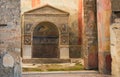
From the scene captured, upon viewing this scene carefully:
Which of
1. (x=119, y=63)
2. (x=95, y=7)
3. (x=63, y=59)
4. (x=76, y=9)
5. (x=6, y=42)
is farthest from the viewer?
(x=76, y=9)

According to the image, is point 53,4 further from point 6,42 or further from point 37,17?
point 6,42

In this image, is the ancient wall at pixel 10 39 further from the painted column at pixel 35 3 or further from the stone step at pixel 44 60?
the painted column at pixel 35 3

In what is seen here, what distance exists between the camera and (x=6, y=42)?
20.8ft

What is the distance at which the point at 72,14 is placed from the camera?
14930 mm

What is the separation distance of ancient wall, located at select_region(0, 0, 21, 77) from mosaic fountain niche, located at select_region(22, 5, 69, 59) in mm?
7669

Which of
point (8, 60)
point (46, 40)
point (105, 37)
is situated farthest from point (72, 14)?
point (8, 60)

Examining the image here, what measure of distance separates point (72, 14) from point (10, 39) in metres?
8.91

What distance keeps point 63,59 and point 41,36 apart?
1.90 metres

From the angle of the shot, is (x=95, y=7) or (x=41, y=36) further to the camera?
(x=41, y=36)

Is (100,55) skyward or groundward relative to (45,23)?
groundward

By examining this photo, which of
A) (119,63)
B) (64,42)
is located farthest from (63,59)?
(119,63)

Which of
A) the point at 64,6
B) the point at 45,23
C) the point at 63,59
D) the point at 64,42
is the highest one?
the point at 64,6

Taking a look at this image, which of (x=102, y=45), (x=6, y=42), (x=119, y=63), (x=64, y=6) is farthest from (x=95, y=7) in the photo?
(x=64, y=6)

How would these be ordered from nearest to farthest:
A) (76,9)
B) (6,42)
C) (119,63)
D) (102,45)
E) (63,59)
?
1. (6,42)
2. (119,63)
3. (102,45)
4. (63,59)
5. (76,9)
